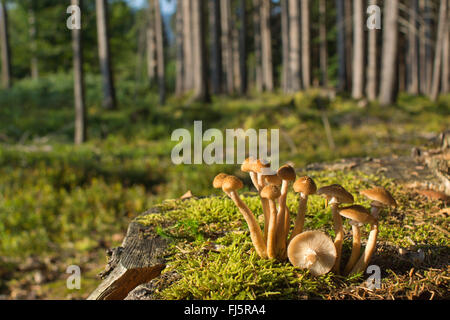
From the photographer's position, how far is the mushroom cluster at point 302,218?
180 centimetres

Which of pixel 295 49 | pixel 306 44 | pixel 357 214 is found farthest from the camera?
pixel 306 44

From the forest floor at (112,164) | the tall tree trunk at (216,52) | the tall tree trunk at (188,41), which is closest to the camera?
the forest floor at (112,164)

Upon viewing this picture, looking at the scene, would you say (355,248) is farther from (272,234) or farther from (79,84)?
(79,84)

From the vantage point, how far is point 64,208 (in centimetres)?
657

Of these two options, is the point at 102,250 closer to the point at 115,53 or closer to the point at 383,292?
the point at 383,292

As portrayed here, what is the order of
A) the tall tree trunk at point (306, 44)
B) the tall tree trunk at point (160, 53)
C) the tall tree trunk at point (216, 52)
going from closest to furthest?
the tall tree trunk at point (160, 53)
the tall tree trunk at point (306, 44)
the tall tree trunk at point (216, 52)

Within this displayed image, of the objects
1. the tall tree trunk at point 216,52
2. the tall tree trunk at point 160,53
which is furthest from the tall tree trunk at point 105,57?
the tall tree trunk at point 216,52

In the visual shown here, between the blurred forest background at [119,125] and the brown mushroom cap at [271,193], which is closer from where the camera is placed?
the brown mushroom cap at [271,193]

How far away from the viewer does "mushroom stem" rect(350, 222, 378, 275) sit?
Result: 1908 millimetres

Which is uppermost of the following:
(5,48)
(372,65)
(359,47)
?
(5,48)

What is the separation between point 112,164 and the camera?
8.37 m

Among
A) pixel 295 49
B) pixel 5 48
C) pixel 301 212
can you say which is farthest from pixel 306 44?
pixel 5 48

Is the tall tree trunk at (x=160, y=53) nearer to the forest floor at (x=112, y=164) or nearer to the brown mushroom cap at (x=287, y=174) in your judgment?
the forest floor at (x=112, y=164)

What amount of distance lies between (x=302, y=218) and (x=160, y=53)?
1747cm
